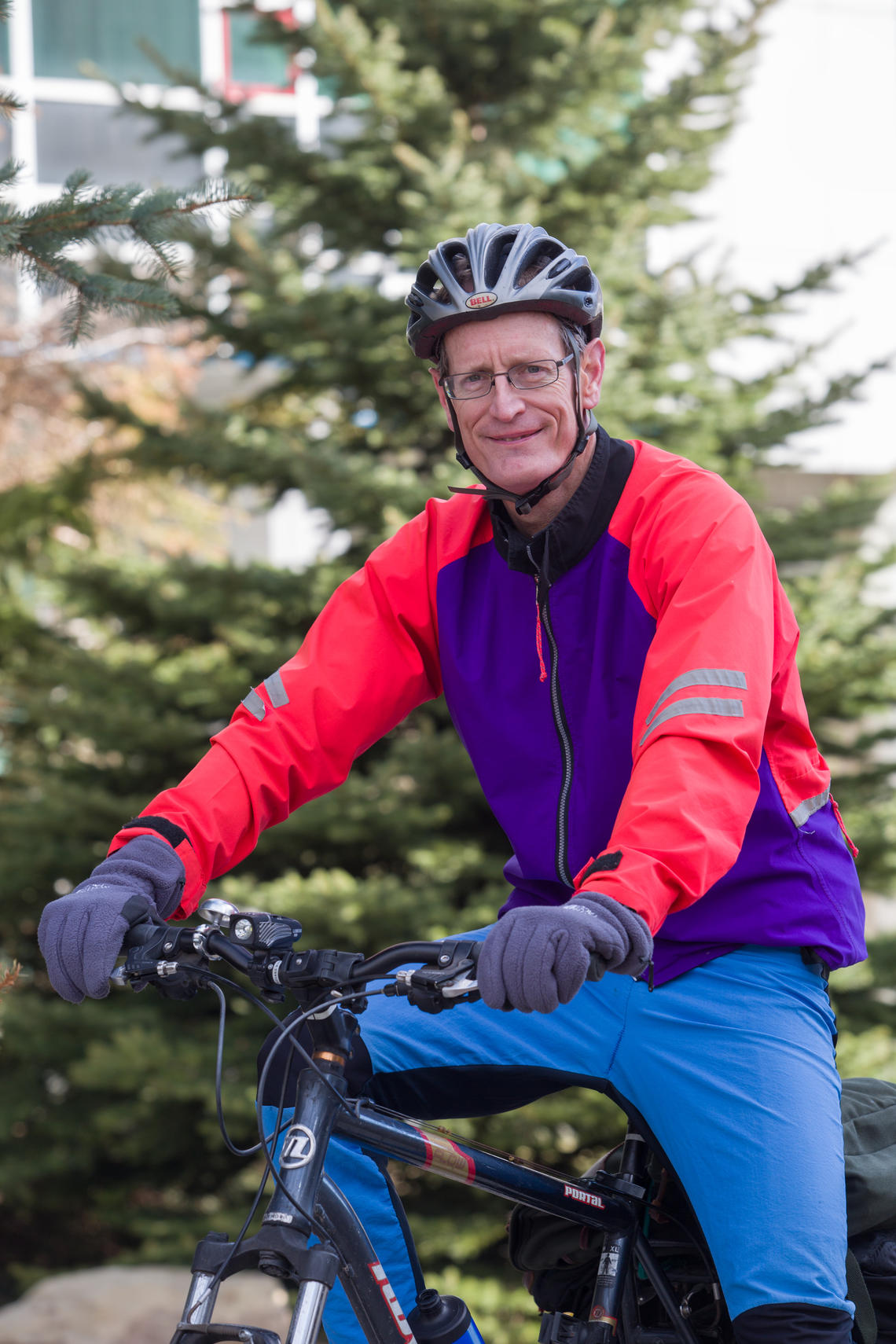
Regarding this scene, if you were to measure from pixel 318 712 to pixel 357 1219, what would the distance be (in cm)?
108

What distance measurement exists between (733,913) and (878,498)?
491 centimetres

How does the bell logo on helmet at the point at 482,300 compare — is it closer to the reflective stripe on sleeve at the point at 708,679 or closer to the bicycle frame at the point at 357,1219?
the reflective stripe on sleeve at the point at 708,679

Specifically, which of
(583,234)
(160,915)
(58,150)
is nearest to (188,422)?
(583,234)

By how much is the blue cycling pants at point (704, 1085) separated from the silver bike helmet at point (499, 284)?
1.32 meters

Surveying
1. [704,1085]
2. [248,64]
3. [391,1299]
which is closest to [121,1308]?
[391,1299]

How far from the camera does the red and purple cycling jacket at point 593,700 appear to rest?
232 cm

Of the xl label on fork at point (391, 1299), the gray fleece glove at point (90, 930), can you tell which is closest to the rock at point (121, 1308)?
the xl label on fork at point (391, 1299)

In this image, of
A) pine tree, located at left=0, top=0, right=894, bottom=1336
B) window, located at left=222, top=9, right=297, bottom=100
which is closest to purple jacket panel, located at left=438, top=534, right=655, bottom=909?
pine tree, located at left=0, top=0, right=894, bottom=1336

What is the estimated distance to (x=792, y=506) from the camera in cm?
1025

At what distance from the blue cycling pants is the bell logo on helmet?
1.32m

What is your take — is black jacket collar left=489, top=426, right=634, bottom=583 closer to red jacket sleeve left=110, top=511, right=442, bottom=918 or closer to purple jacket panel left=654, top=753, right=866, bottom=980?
red jacket sleeve left=110, top=511, right=442, bottom=918

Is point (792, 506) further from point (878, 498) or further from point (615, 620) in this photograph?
point (615, 620)

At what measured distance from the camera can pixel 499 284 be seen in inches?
107

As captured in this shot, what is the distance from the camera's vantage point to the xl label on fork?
2.24m
